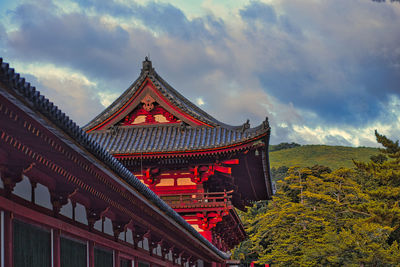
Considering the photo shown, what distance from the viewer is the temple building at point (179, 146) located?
2744 centimetres

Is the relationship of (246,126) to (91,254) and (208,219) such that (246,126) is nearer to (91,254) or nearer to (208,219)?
(208,219)

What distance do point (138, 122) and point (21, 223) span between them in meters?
20.5

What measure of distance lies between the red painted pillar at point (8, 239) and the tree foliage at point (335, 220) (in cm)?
3843

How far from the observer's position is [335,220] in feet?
226

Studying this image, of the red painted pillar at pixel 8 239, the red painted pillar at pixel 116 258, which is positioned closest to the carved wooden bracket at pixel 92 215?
the red painted pillar at pixel 116 258

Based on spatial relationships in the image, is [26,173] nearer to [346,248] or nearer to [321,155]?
[346,248]

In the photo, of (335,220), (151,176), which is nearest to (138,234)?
(151,176)

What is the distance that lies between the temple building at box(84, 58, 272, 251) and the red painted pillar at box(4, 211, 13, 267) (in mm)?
17796

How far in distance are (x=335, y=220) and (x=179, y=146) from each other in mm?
44779

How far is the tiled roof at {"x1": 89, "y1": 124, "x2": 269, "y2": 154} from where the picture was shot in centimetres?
2744

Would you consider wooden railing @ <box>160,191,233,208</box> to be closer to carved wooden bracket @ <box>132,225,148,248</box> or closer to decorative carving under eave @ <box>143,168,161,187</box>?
decorative carving under eave @ <box>143,168,161,187</box>

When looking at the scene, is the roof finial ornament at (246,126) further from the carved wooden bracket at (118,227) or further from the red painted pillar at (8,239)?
the red painted pillar at (8,239)

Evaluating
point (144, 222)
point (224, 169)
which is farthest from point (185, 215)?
point (144, 222)

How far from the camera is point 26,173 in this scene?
978 centimetres
